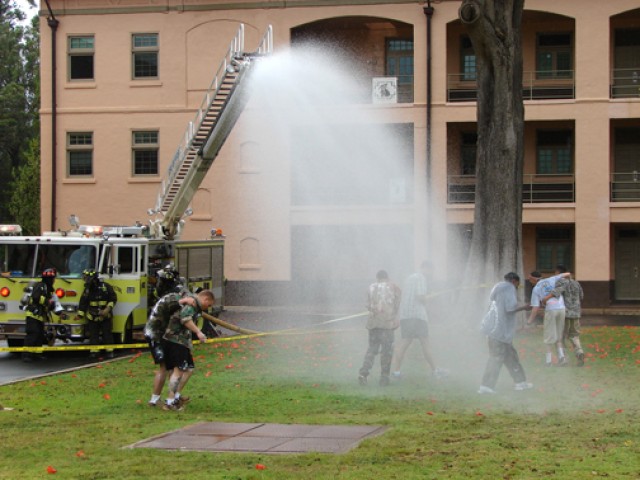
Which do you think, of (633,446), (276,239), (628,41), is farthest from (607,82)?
(633,446)

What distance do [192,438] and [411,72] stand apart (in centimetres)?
2745

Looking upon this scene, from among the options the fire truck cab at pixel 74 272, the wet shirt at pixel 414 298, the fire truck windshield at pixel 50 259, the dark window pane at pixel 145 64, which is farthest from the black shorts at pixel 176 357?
the dark window pane at pixel 145 64

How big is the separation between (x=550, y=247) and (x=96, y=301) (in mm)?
21213

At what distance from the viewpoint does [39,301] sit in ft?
63.7

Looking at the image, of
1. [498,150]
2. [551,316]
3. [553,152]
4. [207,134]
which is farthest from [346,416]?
[553,152]

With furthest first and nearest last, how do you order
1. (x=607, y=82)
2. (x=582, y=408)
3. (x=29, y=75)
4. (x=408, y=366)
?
(x=29, y=75), (x=607, y=82), (x=408, y=366), (x=582, y=408)

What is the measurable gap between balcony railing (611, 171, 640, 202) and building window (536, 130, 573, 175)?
1.68 meters

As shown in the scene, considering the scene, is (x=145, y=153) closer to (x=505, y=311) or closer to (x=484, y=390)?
(x=505, y=311)

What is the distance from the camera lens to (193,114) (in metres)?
36.1

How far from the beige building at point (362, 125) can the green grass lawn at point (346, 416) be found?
15.3 metres

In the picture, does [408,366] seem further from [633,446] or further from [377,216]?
[377,216]

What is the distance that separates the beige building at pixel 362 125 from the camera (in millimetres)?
34969

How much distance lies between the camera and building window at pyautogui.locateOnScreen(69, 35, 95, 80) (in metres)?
37.0

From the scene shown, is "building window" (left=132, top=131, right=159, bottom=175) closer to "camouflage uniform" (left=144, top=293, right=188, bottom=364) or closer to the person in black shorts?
the person in black shorts
